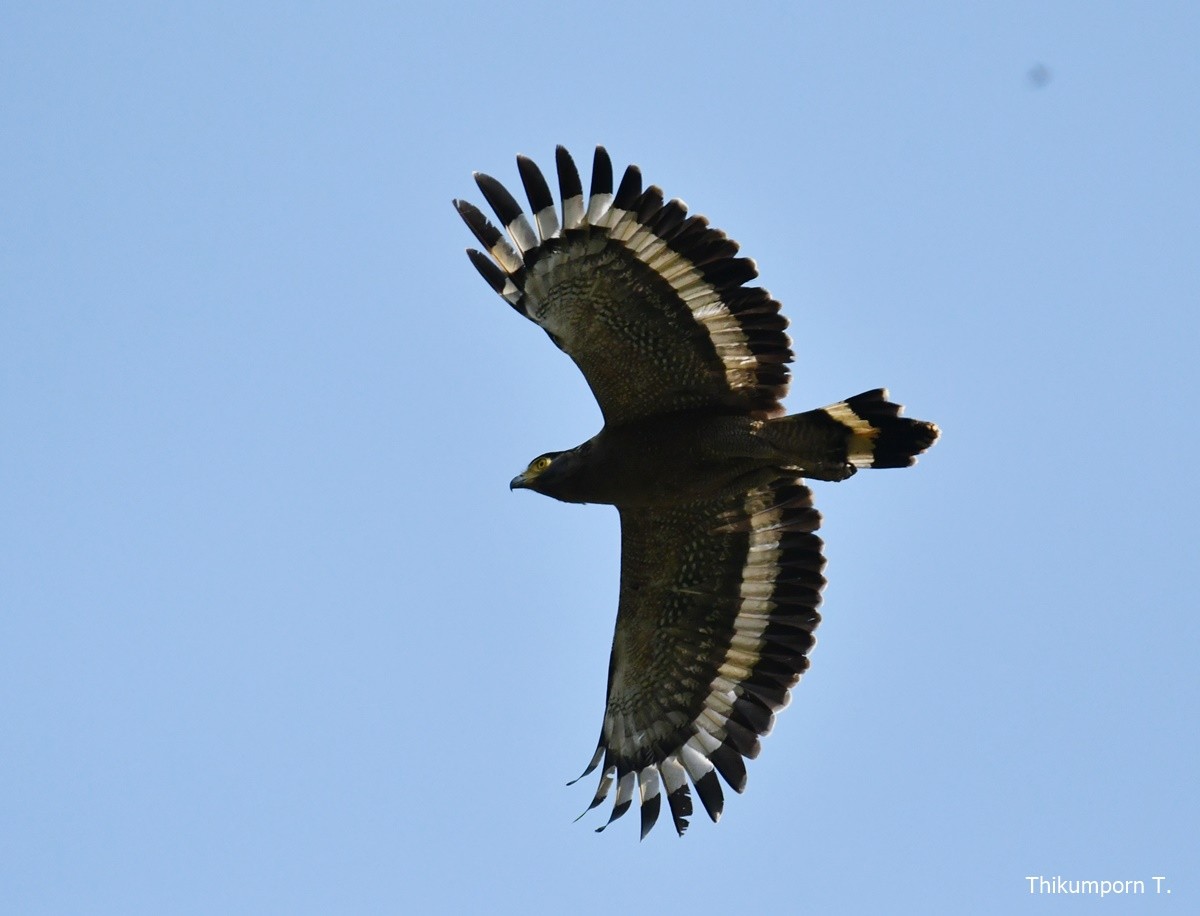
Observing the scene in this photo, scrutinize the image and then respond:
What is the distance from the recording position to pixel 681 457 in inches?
528

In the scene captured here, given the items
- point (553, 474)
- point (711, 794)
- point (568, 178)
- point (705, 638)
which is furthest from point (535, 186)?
point (711, 794)

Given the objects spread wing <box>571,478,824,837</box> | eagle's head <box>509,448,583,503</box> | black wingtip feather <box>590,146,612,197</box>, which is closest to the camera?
black wingtip feather <box>590,146,612,197</box>

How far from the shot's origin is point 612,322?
1323 cm

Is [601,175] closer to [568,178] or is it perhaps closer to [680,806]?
[568,178]

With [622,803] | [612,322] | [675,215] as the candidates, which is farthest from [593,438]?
[622,803]

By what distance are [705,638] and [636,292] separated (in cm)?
312

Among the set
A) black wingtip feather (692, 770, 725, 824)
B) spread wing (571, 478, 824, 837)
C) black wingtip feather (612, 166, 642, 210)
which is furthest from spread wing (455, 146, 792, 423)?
black wingtip feather (692, 770, 725, 824)

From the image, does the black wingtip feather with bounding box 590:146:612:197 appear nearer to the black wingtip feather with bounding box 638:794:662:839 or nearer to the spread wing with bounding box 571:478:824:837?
the spread wing with bounding box 571:478:824:837

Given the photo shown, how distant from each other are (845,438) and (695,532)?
1.66 meters

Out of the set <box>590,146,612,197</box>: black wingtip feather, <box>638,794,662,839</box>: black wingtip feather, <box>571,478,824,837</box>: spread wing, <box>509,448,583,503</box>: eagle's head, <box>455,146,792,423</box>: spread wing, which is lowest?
<box>638,794,662,839</box>: black wingtip feather

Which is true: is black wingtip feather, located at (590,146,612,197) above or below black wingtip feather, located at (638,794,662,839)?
above

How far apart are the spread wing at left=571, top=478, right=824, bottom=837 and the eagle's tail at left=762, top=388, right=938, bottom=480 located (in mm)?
727

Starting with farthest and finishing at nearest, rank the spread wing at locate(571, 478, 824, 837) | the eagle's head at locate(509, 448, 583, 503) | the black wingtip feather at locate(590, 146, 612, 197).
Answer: the spread wing at locate(571, 478, 824, 837) → the eagle's head at locate(509, 448, 583, 503) → the black wingtip feather at locate(590, 146, 612, 197)

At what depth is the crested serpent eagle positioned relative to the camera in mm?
12969
